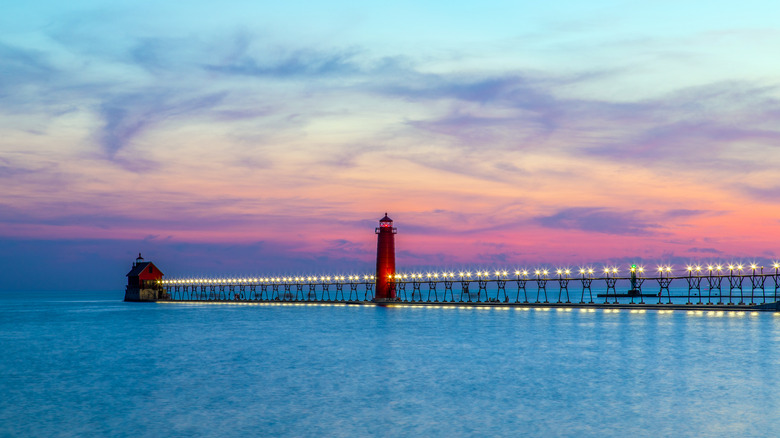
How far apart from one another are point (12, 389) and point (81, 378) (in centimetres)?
450

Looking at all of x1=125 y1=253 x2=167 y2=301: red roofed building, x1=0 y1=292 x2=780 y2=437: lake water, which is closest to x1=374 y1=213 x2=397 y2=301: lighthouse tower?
x1=0 y1=292 x2=780 y2=437: lake water

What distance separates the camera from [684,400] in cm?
3161

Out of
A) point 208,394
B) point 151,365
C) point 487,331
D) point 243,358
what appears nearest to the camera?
point 208,394

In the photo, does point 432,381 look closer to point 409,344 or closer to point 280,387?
point 280,387

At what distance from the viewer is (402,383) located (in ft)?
121

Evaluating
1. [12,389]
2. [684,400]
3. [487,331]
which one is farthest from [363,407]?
[487,331]

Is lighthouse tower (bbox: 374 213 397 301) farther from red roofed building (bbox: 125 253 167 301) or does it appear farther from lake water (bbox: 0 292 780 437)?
red roofed building (bbox: 125 253 167 301)

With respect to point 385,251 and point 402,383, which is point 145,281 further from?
point 402,383

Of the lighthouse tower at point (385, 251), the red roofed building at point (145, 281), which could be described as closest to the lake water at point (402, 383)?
the lighthouse tower at point (385, 251)

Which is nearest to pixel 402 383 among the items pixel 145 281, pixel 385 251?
pixel 385 251

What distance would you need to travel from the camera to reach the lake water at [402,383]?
27281mm

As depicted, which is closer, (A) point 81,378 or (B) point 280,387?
(B) point 280,387

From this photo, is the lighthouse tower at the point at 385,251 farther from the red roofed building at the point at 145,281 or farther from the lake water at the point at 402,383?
the red roofed building at the point at 145,281

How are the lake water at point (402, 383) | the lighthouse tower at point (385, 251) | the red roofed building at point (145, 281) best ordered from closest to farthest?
the lake water at point (402, 383)
the lighthouse tower at point (385, 251)
the red roofed building at point (145, 281)
